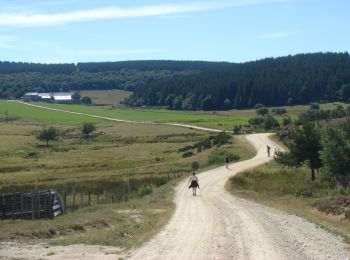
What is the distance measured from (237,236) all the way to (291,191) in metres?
20.0

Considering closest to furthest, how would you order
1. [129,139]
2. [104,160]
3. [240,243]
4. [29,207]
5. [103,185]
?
[240,243] < [29,207] < [103,185] < [104,160] < [129,139]

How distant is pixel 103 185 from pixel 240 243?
3932cm

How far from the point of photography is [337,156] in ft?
145

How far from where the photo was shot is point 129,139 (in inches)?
4936

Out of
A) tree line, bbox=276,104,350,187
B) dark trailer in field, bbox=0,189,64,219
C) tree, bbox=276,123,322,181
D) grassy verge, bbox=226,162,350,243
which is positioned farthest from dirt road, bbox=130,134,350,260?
tree, bbox=276,123,322,181

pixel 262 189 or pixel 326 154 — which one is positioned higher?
pixel 326 154

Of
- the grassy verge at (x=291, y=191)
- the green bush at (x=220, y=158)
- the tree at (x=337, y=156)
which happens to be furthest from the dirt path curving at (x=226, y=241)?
the green bush at (x=220, y=158)

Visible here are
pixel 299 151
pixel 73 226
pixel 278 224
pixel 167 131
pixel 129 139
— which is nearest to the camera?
pixel 73 226

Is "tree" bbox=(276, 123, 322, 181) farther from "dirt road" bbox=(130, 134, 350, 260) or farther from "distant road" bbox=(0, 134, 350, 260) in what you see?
"distant road" bbox=(0, 134, 350, 260)

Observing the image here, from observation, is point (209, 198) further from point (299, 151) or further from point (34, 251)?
point (34, 251)

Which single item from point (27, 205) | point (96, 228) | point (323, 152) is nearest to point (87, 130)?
point (323, 152)

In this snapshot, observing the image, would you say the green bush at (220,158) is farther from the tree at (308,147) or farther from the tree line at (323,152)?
the tree at (308,147)

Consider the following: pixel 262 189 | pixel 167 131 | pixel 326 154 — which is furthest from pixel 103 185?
pixel 167 131

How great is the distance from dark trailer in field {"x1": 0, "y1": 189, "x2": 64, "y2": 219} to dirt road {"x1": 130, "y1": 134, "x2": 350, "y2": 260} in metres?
7.49
